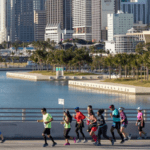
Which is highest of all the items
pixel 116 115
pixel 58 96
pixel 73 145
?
pixel 116 115

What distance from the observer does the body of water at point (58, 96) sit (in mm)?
70731

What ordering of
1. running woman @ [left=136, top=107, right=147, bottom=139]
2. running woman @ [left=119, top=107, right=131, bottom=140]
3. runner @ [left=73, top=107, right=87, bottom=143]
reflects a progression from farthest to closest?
running woman @ [left=136, top=107, right=147, bottom=139]
running woman @ [left=119, top=107, right=131, bottom=140]
runner @ [left=73, top=107, right=87, bottom=143]

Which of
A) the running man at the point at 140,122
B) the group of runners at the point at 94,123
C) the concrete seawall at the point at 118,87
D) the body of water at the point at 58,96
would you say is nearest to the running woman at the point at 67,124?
the group of runners at the point at 94,123

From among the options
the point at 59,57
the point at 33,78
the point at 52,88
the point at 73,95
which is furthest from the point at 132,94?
the point at 59,57

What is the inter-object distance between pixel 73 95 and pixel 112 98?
10166 mm

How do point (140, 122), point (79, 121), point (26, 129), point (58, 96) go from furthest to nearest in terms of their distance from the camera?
1. point (58, 96)
2. point (26, 129)
3. point (140, 122)
4. point (79, 121)

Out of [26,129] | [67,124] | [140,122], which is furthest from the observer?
[26,129]

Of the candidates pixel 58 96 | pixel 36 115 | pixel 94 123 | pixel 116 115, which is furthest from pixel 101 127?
pixel 58 96

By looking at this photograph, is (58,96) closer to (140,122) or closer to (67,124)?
(140,122)

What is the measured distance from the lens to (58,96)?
86.6m

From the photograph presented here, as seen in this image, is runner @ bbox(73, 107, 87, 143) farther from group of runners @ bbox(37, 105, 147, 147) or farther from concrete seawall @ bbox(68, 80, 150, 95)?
concrete seawall @ bbox(68, 80, 150, 95)

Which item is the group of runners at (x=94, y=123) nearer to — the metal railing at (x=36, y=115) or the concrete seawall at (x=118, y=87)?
the metal railing at (x=36, y=115)

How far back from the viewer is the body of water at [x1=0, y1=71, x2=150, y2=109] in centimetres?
7073

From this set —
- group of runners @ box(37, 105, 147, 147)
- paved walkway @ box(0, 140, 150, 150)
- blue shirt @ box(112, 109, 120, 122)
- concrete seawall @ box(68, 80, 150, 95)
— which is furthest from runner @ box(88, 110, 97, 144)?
concrete seawall @ box(68, 80, 150, 95)
